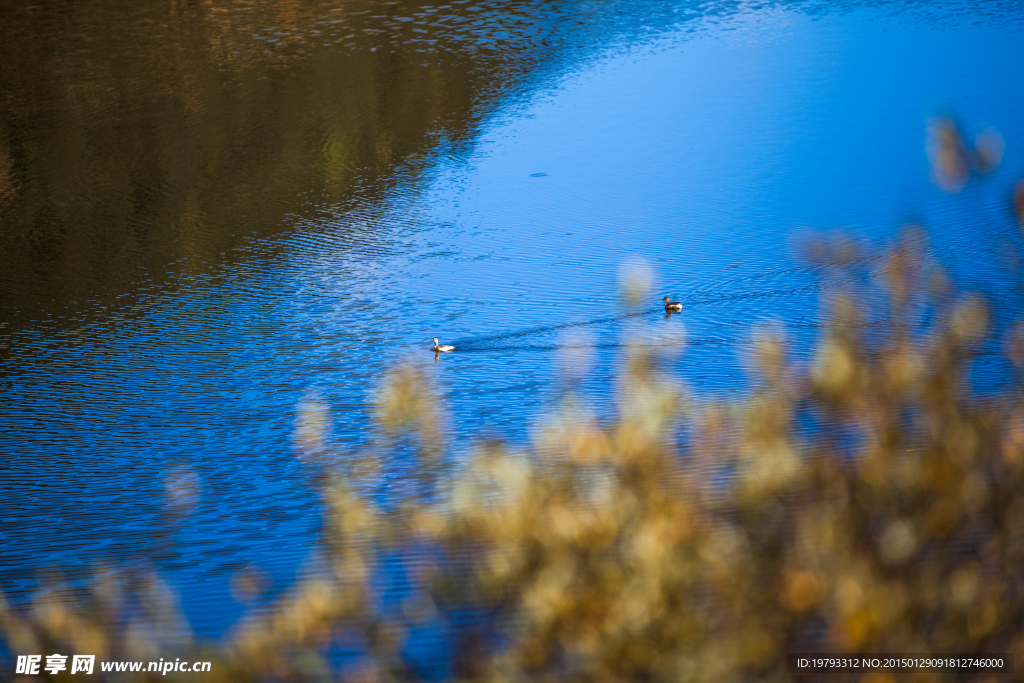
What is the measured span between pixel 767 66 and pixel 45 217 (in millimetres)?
6998

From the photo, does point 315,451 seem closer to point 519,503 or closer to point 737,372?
point 737,372

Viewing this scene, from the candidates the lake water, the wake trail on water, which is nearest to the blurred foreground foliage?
the lake water

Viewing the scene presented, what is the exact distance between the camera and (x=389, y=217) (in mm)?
7930

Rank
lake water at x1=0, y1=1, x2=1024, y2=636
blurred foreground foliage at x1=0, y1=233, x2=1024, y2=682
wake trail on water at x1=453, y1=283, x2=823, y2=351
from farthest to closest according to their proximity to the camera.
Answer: wake trail on water at x1=453, y1=283, x2=823, y2=351 < lake water at x1=0, y1=1, x2=1024, y2=636 < blurred foreground foliage at x1=0, y1=233, x2=1024, y2=682

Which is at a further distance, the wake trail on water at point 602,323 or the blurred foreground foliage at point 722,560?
the wake trail on water at point 602,323

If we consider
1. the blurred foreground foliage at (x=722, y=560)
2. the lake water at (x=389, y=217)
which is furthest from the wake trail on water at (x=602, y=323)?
the blurred foreground foliage at (x=722, y=560)

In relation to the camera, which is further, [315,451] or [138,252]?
[138,252]

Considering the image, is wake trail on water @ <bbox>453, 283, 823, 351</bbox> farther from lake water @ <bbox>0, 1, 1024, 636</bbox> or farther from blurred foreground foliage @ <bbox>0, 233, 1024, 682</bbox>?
blurred foreground foliage @ <bbox>0, 233, 1024, 682</bbox>

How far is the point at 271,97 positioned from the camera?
35.2ft

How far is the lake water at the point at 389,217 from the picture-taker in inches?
193

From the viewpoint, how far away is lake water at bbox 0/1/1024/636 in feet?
16.1

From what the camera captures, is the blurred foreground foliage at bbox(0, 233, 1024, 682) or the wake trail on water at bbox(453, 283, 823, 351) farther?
the wake trail on water at bbox(453, 283, 823, 351)

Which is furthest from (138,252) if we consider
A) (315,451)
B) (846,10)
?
(846,10)

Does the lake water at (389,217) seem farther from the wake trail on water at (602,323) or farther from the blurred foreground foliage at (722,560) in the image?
the blurred foreground foliage at (722,560)
